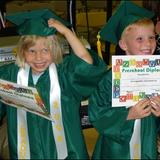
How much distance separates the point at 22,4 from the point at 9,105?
435 cm

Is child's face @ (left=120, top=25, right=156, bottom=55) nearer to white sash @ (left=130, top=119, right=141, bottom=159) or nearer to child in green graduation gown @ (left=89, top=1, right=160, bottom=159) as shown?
child in green graduation gown @ (left=89, top=1, right=160, bottom=159)

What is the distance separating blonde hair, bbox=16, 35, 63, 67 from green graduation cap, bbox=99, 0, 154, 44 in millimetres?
191

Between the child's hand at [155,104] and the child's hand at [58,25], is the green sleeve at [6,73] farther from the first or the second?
the child's hand at [155,104]

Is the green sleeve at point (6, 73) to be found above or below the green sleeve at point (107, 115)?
above

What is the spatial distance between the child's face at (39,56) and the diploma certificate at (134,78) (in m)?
0.29

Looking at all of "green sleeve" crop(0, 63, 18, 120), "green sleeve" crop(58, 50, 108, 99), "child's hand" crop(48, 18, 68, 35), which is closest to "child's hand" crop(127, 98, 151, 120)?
"green sleeve" crop(58, 50, 108, 99)

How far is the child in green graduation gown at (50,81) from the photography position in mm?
1558

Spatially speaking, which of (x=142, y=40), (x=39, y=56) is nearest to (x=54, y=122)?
(x=39, y=56)

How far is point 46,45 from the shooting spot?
157 cm

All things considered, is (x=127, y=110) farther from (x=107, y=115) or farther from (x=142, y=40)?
(x=142, y=40)

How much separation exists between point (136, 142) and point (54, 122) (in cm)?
34

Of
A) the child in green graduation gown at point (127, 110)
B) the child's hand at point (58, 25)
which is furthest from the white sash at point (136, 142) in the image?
the child's hand at point (58, 25)

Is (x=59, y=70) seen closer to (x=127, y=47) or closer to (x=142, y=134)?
(x=127, y=47)

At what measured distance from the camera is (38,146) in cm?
162
